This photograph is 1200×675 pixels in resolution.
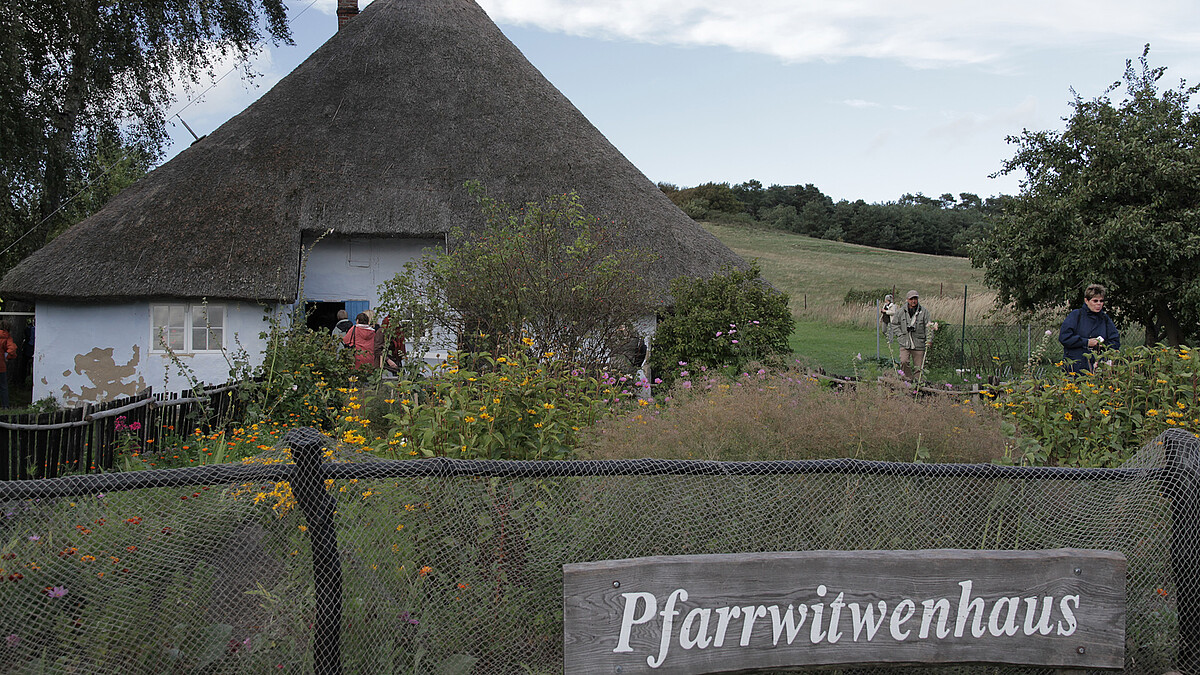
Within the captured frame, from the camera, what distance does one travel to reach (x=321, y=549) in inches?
121

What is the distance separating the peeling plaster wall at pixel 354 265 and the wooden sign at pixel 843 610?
35.6ft

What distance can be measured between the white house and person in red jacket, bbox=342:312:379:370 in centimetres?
116

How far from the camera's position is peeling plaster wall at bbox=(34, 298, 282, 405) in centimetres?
1231

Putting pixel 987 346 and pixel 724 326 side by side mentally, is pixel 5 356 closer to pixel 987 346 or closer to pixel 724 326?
pixel 724 326

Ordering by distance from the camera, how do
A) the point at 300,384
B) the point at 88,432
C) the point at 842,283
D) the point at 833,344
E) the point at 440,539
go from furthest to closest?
the point at 842,283
the point at 833,344
the point at 300,384
the point at 88,432
the point at 440,539

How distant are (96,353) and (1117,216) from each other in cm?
1474

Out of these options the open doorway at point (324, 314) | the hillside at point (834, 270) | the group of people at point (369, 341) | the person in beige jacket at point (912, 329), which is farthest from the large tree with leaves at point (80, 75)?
the hillside at point (834, 270)

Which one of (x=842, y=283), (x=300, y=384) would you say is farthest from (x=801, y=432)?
(x=842, y=283)

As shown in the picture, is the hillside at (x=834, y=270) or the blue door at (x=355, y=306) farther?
the hillside at (x=834, y=270)

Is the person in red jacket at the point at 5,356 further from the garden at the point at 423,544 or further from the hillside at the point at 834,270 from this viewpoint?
the hillside at the point at 834,270

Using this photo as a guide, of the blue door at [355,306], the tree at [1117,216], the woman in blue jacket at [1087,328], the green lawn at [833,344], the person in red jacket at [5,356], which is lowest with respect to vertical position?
the person in red jacket at [5,356]

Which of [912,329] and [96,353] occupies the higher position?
[912,329]

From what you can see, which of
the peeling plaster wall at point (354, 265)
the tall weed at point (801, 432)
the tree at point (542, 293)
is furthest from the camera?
the peeling plaster wall at point (354, 265)

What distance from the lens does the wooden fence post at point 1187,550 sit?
11.1ft
